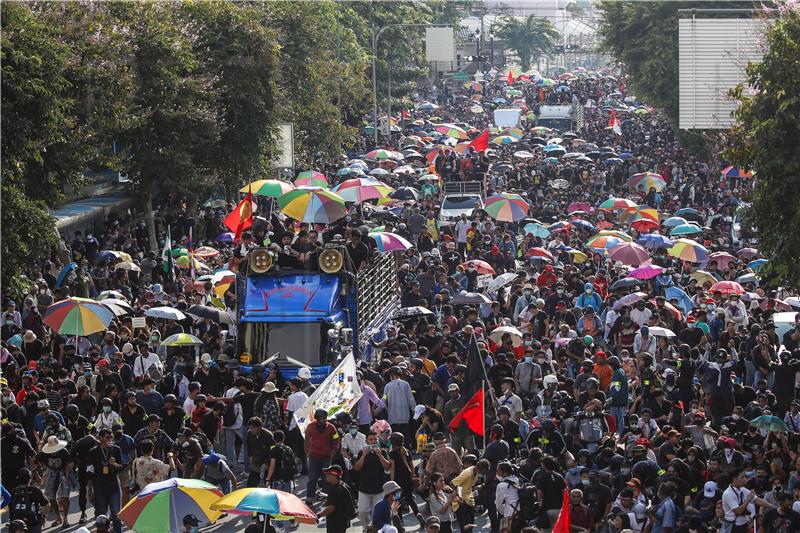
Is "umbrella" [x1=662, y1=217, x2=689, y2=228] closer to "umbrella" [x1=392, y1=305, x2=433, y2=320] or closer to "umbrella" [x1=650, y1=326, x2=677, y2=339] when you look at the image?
"umbrella" [x1=392, y1=305, x2=433, y2=320]

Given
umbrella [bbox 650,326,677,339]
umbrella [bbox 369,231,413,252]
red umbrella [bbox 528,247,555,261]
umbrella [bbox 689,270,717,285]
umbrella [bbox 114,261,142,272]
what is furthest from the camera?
red umbrella [bbox 528,247,555,261]

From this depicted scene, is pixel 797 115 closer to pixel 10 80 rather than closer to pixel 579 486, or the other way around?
pixel 579 486

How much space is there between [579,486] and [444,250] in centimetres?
1989

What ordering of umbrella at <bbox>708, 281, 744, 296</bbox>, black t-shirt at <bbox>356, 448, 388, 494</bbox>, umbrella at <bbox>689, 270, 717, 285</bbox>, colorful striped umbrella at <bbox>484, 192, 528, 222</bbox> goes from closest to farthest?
black t-shirt at <bbox>356, 448, 388, 494</bbox>
umbrella at <bbox>708, 281, 744, 296</bbox>
umbrella at <bbox>689, 270, 717, 285</bbox>
colorful striped umbrella at <bbox>484, 192, 528, 222</bbox>

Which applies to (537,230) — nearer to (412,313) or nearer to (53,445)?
(412,313)

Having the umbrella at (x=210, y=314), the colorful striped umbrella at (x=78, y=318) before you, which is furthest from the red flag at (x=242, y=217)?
the colorful striped umbrella at (x=78, y=318)

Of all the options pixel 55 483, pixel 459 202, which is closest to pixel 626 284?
pixel 55 483

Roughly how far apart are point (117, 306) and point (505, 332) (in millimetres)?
5756

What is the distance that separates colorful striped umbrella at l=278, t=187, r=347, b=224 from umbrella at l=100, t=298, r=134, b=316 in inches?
151

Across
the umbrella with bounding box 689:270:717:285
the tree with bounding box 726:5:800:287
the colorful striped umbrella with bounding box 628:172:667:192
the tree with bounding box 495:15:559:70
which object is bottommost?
the umbrella with bounding box 689:270:717:285

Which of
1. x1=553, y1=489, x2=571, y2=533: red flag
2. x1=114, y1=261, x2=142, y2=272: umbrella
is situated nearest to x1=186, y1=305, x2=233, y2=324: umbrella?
x1=114, y1=261, x2=142, y2=272: umbrella

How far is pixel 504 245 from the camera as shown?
34.2 m

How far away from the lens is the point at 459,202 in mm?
43219

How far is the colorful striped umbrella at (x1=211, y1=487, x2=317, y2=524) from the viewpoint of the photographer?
543 inches
